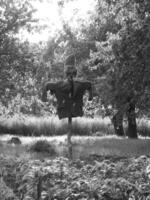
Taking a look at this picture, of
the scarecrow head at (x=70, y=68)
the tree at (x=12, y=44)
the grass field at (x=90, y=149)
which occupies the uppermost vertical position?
the tree at (x=12, y=44)

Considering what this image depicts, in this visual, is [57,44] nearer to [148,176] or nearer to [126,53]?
[126,53]

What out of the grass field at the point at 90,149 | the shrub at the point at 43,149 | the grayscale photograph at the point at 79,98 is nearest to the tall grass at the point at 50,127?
the grayscale photograph at the point at 79,98

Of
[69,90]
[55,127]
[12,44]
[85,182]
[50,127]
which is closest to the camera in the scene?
[85,182]

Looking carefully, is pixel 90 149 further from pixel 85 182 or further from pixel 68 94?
pixel 85 182

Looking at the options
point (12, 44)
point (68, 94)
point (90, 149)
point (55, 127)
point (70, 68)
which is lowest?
point (90, 149)

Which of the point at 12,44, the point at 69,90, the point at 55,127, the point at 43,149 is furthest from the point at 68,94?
the point at 55,127

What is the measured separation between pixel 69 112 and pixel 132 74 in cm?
467

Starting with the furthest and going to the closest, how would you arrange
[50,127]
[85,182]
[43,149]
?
1. [50,127]
2. [43,149]
3. [85,182]


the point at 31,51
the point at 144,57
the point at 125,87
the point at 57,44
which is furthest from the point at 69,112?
the point at 57,44

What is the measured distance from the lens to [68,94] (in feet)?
34.2

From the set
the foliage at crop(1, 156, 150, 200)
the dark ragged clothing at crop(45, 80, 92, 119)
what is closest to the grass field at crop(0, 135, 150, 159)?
the dark ragged clothing at crop(45, 80, 92, 119)

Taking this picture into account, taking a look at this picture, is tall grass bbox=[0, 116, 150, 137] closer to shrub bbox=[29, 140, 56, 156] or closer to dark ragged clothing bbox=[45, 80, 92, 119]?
shrub bbox=[29, 140, 56, 156]

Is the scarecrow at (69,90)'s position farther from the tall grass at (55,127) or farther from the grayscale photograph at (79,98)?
the tall grass at (55,127)

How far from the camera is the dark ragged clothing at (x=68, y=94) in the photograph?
10.4 meters
